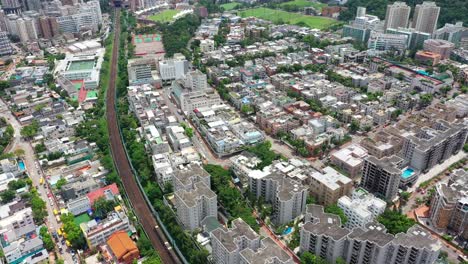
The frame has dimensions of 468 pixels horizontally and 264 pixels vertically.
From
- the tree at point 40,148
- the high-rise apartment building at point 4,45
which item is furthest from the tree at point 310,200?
the high-rise apartment building at point 4,45

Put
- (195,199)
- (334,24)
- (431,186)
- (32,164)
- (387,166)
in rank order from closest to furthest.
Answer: (195,199)
(387,166)
(431,186)
(32,164)
(334,24)

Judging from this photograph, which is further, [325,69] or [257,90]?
[325,69]

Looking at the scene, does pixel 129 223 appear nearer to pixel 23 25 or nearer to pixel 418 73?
pixel 418 73

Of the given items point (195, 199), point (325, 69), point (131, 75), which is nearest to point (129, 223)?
point (195, 199)

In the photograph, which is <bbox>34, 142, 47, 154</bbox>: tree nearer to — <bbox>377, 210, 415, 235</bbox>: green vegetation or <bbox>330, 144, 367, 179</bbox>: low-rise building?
<bbox>330, 144, 367, 179</bbox>: low-rise building

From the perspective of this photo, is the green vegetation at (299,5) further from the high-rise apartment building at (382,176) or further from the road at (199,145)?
the high-rise apartment building at (382,176)

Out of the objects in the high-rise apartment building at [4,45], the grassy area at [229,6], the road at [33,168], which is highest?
the grassy area at [229,6]
